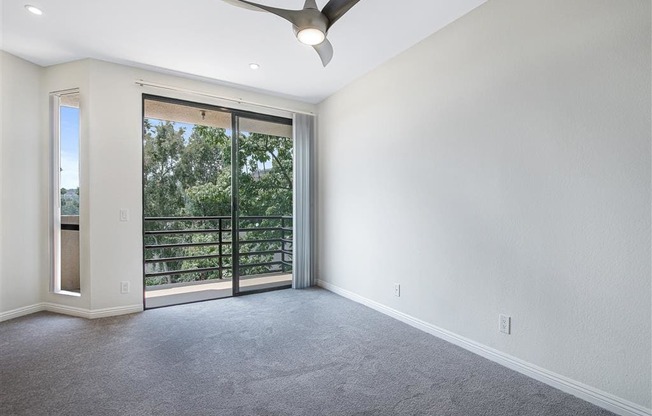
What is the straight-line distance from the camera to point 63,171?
3.38 m

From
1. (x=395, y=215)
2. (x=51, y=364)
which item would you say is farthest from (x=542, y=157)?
(x=51, y=364)

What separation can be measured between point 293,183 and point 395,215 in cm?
168

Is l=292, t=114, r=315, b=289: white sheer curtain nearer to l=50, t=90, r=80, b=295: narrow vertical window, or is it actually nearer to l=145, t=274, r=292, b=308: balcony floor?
l=145, t=274, r=292, b=308: balcony floor

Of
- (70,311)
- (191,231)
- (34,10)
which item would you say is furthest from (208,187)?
(34,10)

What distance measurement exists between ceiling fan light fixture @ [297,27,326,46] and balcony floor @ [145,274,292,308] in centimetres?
316

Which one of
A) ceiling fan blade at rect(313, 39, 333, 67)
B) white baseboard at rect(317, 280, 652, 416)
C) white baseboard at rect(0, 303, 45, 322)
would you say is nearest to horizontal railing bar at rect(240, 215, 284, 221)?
white baseboard at rect(317, 280, 652, 416)

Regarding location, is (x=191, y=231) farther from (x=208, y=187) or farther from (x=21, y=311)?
(x=21, y=311)

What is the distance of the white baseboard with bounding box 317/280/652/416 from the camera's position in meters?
1.66

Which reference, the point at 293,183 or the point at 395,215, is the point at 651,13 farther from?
the point at 293,183

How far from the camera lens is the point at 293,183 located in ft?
14.0

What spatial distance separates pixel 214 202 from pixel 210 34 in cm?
252

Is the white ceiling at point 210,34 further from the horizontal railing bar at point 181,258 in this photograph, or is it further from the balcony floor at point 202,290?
the balcony floor at point 202,290

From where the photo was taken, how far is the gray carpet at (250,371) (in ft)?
5.74

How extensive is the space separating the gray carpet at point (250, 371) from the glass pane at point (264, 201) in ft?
4.71
